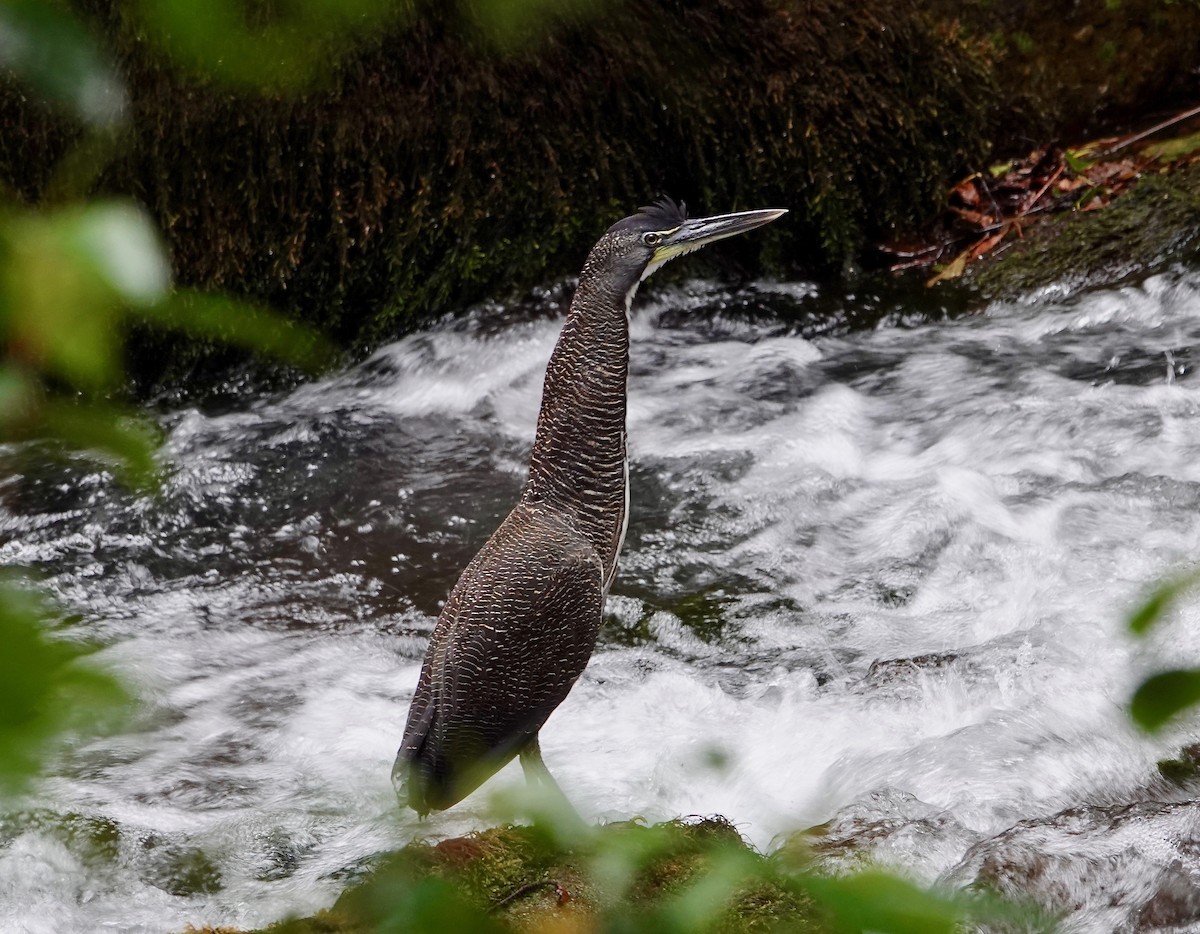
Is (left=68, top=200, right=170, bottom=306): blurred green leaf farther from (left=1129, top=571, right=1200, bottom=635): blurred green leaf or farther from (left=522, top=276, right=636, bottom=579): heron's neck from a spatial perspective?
(left=522, top=276, right=636, bottom=579): heron's neck

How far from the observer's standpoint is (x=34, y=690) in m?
0.65

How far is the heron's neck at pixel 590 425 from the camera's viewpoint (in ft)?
12.6

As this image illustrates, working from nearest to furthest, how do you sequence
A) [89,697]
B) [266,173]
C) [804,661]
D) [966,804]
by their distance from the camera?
[89,697] → [966,804] → [804,661] → [266,173]

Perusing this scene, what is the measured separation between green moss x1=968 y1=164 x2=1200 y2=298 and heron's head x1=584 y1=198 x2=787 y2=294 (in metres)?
3.85

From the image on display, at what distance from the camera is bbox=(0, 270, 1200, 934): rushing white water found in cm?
380

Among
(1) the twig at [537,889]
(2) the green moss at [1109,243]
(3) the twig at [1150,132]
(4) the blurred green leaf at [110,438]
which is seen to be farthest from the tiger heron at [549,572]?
(3) the twig at [1150,132]

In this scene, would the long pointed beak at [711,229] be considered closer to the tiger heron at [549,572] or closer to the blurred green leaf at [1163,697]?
the tiger heron at [549,572]

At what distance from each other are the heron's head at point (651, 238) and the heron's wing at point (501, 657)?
85cm

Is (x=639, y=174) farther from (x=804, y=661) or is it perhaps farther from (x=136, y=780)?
(x=136, y=780)

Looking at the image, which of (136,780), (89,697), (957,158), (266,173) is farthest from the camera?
(957,158)

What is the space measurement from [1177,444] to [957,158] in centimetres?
276

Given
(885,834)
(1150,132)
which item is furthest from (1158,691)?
(1150,132)

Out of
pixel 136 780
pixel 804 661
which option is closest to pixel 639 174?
pixel 804 661

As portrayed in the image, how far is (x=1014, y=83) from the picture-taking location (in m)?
7.76
